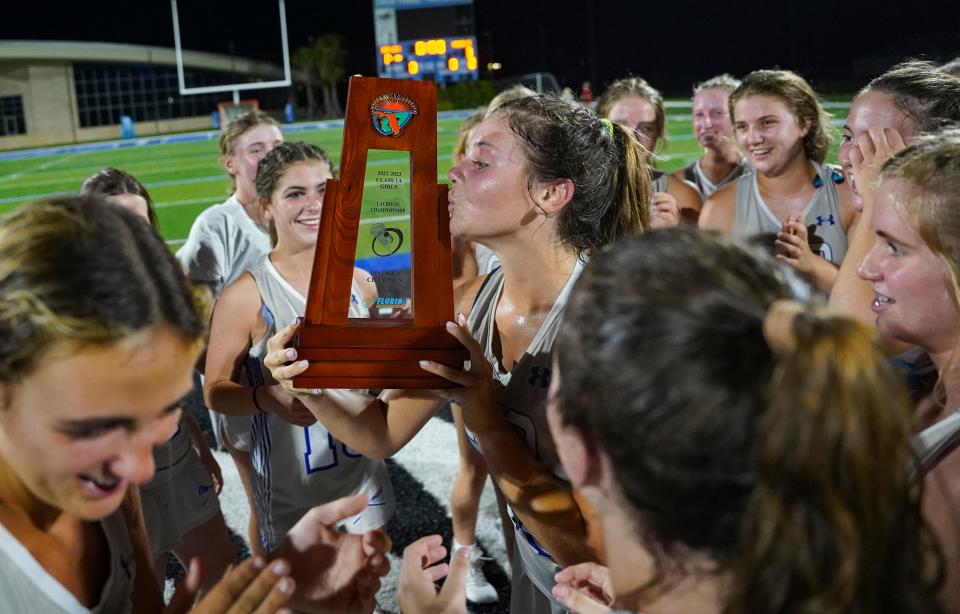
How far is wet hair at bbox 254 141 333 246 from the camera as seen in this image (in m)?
2.89

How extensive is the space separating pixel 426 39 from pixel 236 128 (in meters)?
20.3

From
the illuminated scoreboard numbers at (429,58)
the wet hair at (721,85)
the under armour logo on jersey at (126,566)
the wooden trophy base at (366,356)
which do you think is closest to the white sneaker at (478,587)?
the wooden trophy base at (366,356)

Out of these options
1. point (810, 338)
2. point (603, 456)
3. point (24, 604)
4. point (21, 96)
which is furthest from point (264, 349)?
point (21, 96)

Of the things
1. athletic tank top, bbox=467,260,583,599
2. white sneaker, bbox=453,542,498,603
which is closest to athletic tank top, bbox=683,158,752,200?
white sneaker, bbox=453,542,498,603

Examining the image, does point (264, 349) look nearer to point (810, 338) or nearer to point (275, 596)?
point (275, 596)

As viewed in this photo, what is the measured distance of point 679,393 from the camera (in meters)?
0.91

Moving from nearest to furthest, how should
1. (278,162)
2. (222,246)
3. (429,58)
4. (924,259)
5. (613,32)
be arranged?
(924,259) < (278,162) < (222,246) < (429,58) < (613,32)

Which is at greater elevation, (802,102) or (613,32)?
(613,32)

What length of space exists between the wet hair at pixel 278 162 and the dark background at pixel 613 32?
107 inches

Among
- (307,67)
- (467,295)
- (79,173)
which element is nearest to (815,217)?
(467,295)

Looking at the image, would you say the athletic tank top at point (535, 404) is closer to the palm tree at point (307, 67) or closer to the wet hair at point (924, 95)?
the wet hair at point (924, 95)

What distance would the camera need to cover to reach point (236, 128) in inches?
171

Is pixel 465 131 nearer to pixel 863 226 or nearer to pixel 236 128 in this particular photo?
pixel 236 128

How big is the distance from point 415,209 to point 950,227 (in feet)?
3.49
